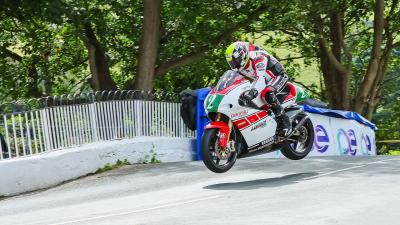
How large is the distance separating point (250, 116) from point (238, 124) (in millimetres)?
289

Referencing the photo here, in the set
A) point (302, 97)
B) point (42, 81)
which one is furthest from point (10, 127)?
point (42, 81)

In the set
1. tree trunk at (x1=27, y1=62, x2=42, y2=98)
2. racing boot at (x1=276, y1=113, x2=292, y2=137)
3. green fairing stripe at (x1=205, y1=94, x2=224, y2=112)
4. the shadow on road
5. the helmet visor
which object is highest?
tree trunk at (x1=27, y1=62, x2=42, y2=98)

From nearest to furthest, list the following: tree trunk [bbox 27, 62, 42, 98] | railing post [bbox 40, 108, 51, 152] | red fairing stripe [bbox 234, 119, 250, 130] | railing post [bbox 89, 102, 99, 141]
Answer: red fairing stripe [bbox 234, 119, 250, 130]
railing post [bbox 40, 108, 51, 152]
railing post [bbox 89, 102, 99, 141]
tree trunk [bbox 27, 62, 42, 98]

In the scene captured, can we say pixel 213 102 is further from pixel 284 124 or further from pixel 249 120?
pixel 284 124

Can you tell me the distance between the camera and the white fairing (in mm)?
10320

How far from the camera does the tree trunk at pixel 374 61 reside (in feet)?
80.9

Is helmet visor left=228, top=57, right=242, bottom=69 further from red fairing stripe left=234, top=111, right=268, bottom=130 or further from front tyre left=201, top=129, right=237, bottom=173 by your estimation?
front tyre left=201, top=129, right=237, bottom=173

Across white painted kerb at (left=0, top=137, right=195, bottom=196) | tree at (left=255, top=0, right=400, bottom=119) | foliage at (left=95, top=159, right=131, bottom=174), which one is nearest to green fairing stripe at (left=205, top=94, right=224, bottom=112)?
white painted kerb at (left=0, top=137, right=195, bottom=196)

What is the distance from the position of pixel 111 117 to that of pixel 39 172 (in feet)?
9.09

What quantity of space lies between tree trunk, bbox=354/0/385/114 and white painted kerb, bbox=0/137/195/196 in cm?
1164

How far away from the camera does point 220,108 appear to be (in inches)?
404

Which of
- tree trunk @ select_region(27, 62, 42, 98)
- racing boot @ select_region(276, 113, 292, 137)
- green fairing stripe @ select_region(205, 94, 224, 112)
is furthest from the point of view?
tree trunk @ select_region(27, 62, 42, 98)

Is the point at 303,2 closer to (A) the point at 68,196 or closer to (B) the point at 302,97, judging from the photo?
(B) the point at 302,97

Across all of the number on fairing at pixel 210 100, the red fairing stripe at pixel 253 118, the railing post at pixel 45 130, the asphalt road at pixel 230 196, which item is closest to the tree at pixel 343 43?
the asphalt road at pixel 230 196
